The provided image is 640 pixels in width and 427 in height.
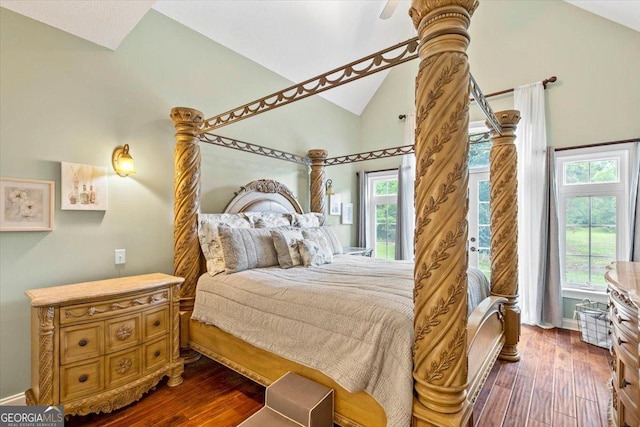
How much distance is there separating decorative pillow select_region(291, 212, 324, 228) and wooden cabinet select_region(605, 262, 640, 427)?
278 cm

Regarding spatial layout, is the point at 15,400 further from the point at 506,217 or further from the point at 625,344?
the point at 506,217

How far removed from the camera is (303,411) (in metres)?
1.49

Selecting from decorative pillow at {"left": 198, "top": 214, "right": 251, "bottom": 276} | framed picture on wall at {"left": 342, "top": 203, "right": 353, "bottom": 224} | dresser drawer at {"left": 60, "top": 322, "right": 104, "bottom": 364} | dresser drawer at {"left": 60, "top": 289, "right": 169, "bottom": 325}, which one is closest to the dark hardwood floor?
dresser drawer at {"left": 60, "top": 322, "right": 104, "bottom": 364}

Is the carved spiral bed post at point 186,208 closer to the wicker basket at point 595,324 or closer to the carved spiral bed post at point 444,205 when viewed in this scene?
the carved spiral bed post at point 444,205

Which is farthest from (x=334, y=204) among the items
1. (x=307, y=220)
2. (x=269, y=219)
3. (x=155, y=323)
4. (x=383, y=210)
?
(x=155, y=323)

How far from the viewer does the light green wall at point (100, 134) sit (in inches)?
78.4

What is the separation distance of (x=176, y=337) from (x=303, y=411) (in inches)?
53.4

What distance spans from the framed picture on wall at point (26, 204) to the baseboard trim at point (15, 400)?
115cm

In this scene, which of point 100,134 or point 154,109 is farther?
point 154,109

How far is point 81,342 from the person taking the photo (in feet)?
6.00

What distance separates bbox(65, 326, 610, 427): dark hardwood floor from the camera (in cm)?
189

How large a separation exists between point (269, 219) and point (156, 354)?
163cm

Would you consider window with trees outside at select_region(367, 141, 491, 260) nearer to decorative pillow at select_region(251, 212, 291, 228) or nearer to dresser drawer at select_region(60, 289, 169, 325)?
decorative pillow at select_region(251, 212, 291, 228)

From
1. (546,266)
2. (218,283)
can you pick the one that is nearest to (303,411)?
(218,283)
